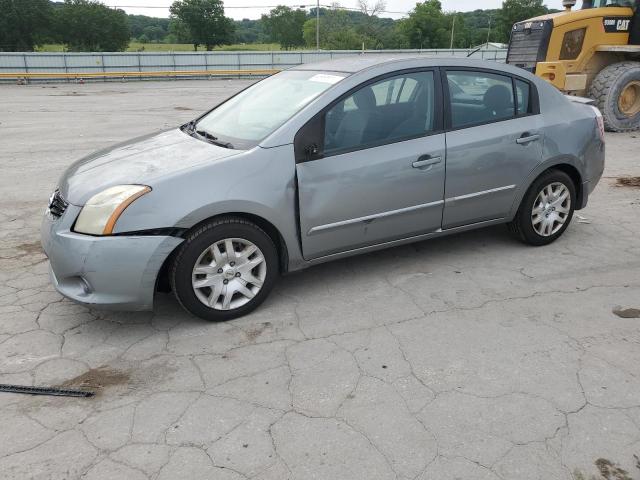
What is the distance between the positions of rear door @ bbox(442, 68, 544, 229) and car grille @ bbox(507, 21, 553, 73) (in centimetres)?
697

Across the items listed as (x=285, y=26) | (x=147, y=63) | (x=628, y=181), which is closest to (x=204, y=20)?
(x=285, y=26)

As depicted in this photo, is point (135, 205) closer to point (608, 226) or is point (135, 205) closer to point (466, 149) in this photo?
point (466, 149)

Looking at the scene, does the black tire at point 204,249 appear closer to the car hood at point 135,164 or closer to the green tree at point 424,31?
the car hood at point 135,164

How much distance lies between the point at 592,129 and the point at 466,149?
145 cm

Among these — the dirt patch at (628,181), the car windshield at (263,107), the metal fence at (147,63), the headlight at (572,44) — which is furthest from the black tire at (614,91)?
the metal fence at (147,63)

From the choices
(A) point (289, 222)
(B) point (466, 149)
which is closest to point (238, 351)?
(A) point (289, 222)

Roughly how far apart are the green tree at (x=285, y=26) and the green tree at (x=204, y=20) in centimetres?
3756

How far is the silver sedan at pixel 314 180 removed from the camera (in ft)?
10.4

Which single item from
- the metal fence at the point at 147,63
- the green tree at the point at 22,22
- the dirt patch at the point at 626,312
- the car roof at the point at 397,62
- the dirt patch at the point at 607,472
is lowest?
the dirt patch at the point at 607,472

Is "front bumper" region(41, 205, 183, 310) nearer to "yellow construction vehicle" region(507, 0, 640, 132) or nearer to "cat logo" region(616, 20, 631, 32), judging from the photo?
"yellow construction vehicle" region(507, 0, 640, 132)

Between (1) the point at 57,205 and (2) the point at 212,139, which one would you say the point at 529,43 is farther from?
(1) the point at 57,205

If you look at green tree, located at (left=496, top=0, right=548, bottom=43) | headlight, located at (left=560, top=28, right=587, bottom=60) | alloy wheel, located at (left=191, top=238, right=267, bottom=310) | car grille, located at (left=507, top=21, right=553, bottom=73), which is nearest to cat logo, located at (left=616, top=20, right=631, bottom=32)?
headlight, located at (left=560, top=28, right=587, bottom=60)

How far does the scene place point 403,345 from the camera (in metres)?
3.23

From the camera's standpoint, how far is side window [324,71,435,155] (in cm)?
368
